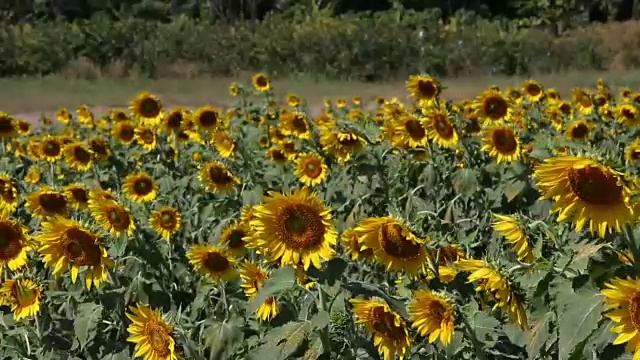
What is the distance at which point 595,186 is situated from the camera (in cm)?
185

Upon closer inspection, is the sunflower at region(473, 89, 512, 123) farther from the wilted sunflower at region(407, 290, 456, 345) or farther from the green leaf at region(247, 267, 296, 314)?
the green leaf at region(247, 267, 296, 314)

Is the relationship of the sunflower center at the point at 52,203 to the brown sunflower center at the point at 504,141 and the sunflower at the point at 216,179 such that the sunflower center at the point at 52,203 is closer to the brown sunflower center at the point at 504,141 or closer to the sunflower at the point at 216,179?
the sunflower at the point at 216,179

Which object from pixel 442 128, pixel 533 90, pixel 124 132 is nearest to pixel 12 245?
pixel 442 128

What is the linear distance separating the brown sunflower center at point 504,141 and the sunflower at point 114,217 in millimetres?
1892

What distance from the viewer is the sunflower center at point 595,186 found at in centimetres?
182

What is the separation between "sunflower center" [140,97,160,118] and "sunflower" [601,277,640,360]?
13.8 ft

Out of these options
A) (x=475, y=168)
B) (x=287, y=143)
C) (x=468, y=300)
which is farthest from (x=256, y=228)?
(x=287, y=143)

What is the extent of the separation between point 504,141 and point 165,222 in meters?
1.71

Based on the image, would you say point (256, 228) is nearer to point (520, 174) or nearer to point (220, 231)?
point (220, 231)

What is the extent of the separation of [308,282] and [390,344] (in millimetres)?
436

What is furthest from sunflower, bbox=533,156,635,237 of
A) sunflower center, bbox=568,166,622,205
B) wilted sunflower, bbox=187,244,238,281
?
A: wilted sunflower, bbox=187,244,238,281

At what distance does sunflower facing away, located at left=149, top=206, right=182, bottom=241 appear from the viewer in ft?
11.5

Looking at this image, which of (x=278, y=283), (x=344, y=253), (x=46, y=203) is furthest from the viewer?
(x=46, y=203)

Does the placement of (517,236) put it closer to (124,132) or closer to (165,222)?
(165,222)
